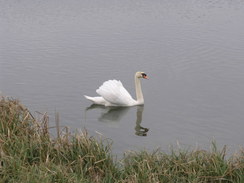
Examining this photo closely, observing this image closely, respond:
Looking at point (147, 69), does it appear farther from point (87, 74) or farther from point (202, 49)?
point (202, 49)

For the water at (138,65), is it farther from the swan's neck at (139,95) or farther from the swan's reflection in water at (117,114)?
the swan's neck at (139,95)

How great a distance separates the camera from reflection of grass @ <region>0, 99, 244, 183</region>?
4812mm

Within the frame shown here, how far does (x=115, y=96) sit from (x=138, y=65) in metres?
2.34

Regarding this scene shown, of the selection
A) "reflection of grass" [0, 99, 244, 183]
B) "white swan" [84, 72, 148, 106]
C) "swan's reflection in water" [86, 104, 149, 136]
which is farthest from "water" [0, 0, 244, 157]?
"reflection of grass" [0, 99, 244, 183]

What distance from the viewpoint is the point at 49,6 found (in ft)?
61.9

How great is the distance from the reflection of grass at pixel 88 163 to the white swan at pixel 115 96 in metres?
3.20

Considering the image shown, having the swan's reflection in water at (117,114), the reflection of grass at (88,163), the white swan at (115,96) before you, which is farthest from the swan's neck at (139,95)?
the reflection of grass at (88,163)

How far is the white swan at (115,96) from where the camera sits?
895cm

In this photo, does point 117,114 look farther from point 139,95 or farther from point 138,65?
point 138,65

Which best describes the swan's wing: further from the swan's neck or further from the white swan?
the swan's neck

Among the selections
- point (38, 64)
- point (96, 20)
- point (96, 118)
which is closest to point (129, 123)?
point (96, 118)

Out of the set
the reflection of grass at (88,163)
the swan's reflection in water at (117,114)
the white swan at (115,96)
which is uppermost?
the white swan at (115,96)

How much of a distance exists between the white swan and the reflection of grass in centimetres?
320

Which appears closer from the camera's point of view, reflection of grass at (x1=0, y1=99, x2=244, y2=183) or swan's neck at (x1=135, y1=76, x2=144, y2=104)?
reflection of grass at (x1=0, y1=99, x2=244, y2=183)
